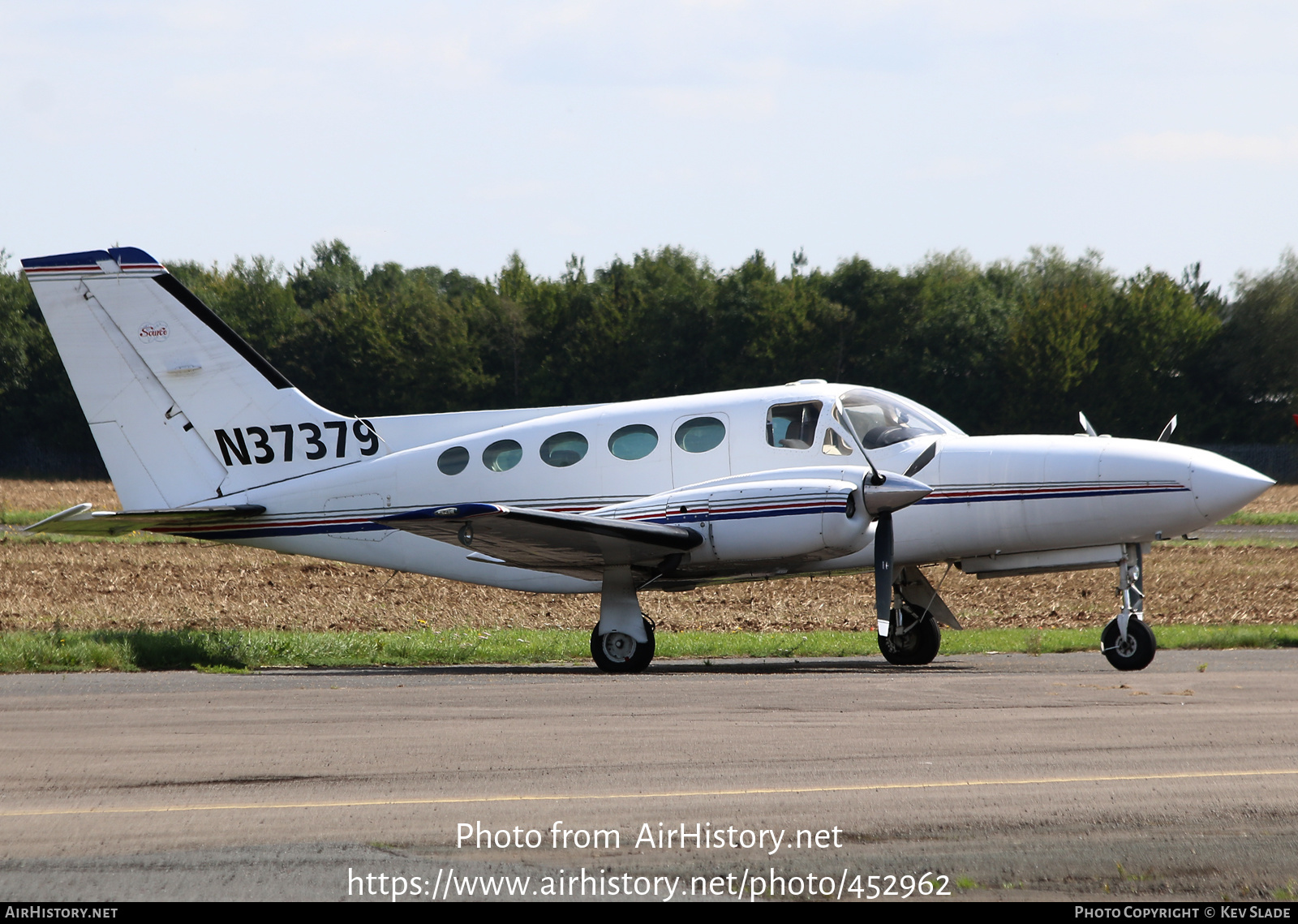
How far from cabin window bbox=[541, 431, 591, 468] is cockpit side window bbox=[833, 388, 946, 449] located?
326cm

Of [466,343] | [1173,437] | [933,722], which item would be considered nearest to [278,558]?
[933,722]

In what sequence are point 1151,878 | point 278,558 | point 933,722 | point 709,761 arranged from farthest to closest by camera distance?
point 278,558 < point 933,722 < point 709,761 < point 1151,878

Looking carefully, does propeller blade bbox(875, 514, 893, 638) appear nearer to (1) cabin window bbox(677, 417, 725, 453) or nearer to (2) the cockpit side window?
(2) the cockpit side window

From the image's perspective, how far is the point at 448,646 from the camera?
18.2 meters

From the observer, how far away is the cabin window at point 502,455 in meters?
16.4

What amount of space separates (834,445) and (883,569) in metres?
1.57

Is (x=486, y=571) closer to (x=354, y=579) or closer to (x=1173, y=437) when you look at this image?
(x=354, y=579)

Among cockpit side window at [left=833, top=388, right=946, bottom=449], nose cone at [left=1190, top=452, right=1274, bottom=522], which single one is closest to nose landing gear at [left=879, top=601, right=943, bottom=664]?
cockpit side window at [left=833, top=388, right=946, bottom=449]

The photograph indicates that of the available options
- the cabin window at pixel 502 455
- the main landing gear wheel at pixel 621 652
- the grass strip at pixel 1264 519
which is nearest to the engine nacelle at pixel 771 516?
the main landing gear wheel at pixel 621 652

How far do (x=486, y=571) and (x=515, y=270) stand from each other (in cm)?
6479

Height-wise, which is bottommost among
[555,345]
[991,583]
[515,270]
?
[991,583]

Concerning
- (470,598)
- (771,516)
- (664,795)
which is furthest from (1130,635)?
(470,598)

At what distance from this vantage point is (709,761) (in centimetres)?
818
